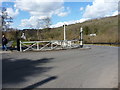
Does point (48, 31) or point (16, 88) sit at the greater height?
point (48, 31)

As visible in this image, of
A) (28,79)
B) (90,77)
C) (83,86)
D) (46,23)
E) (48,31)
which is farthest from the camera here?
(48,31)

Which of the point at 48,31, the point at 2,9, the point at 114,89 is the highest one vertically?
the point at 2,9

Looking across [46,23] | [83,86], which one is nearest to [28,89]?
[83,86]

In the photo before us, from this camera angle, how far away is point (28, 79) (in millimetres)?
7188

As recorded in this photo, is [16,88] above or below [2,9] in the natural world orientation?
below

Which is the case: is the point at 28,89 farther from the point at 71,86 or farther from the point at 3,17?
the point at 3,17

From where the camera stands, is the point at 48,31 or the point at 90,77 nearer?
the point at 90,77

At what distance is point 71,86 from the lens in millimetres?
6219

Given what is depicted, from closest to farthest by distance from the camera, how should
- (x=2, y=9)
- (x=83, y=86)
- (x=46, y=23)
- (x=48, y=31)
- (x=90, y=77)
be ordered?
(x=83, y=86) < (x=90, y=77) < (x=2, y=9) < (x=46, y=23) < (x=48, y=31)

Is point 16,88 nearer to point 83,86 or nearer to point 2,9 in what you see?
point 83,86

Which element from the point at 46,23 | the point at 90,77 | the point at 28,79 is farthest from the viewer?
the point at 46,23

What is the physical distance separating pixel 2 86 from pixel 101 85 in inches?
137

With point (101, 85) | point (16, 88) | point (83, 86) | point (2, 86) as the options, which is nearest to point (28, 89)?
point (16, 88)

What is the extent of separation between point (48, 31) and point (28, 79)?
54771 mm
